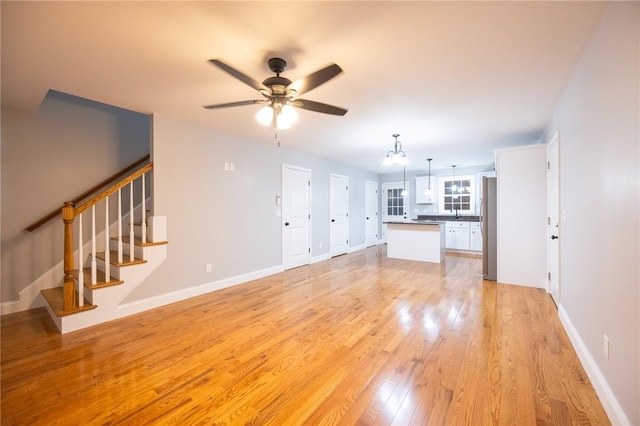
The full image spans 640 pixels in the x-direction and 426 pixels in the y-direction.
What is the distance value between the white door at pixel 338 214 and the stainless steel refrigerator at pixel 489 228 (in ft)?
10.9

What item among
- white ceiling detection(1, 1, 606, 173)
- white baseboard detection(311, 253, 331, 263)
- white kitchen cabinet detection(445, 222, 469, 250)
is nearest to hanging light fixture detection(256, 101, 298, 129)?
white ceiling detection(1, 1, 606, 173)

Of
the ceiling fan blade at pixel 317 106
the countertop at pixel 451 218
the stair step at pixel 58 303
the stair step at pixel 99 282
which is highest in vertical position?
the ceiling fan blade at pixel 317 106

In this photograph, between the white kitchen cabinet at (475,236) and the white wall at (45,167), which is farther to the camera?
the white kitchen cabinet at (475,236)

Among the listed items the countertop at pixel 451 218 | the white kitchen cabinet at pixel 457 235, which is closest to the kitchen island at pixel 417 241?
the white kitchen cabinet at pixel 457 235

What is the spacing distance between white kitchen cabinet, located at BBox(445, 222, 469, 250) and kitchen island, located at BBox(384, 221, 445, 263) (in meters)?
1.64

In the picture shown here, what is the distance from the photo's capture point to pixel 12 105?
3107 millimetres

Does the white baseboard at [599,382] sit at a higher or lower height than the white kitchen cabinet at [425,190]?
lower

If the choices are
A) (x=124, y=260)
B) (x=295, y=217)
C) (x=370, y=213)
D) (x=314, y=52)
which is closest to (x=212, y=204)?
(x=124, y=260)

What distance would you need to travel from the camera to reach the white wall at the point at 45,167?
322cm

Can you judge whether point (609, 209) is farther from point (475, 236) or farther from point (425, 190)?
point (425, 190)

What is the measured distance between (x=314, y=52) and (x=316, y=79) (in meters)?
0.34

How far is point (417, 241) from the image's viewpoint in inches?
241

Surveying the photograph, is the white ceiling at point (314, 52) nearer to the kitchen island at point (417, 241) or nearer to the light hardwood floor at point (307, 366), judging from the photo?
the light hardwood floor at point (307, 366)

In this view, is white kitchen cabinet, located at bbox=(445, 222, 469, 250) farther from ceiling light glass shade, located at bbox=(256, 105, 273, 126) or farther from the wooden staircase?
the wooden staircase
